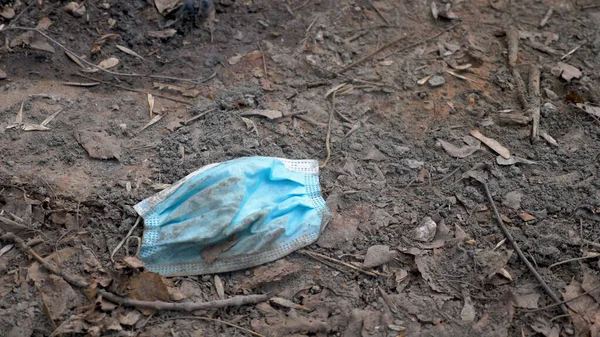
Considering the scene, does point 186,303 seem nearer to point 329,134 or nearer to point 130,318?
point 130,318

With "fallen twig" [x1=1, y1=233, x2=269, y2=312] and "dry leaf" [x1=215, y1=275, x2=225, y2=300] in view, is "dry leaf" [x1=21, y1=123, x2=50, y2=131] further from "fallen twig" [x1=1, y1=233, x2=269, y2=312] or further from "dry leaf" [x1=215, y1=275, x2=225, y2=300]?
"dry leaf" [x1=215, y1=275, x2=225, y2=300]

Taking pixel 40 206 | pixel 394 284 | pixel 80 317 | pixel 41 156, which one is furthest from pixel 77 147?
pixel 394 284

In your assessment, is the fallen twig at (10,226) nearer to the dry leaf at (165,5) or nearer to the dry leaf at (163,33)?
the dry leaf at (163,33)

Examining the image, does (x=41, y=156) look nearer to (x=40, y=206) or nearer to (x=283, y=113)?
(x=40, y=206)

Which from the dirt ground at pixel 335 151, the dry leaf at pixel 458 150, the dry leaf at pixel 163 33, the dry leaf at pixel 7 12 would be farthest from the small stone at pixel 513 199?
the dry leaf at pixel 7 12

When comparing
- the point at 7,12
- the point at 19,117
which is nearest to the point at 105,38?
the point at 7,12
